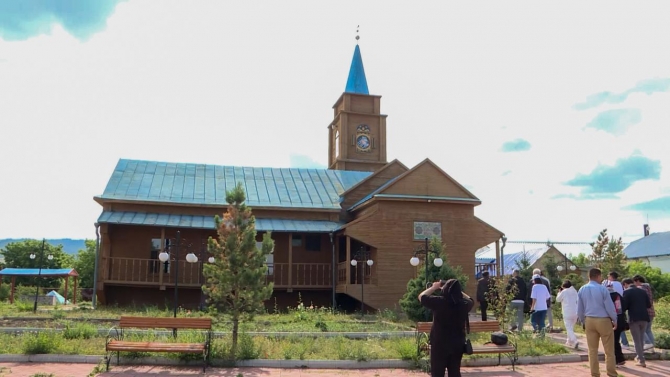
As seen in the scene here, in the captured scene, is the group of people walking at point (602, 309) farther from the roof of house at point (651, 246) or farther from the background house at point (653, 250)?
the roof of house at point (651, 246)

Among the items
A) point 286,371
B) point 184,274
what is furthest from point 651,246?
point 286,371

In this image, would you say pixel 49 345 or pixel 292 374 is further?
pixel 49 345

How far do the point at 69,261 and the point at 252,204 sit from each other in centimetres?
4617

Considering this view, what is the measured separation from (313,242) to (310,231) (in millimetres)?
2283

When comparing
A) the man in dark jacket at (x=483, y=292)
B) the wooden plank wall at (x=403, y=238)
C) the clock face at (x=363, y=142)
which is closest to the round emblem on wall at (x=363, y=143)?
the clock face at (x=363, y=142)

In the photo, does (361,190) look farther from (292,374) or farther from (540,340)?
(292,374)

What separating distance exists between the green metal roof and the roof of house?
132ft

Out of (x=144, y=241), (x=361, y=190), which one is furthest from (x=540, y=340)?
(x=144, y=241)

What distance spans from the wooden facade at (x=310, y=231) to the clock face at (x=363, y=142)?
710 centimetres

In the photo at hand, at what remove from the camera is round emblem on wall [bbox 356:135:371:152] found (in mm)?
35375

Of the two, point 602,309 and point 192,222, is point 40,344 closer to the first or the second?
point 602,309

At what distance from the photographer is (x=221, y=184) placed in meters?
28.0

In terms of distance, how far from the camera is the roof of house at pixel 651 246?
5253cm

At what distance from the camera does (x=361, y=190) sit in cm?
2786
